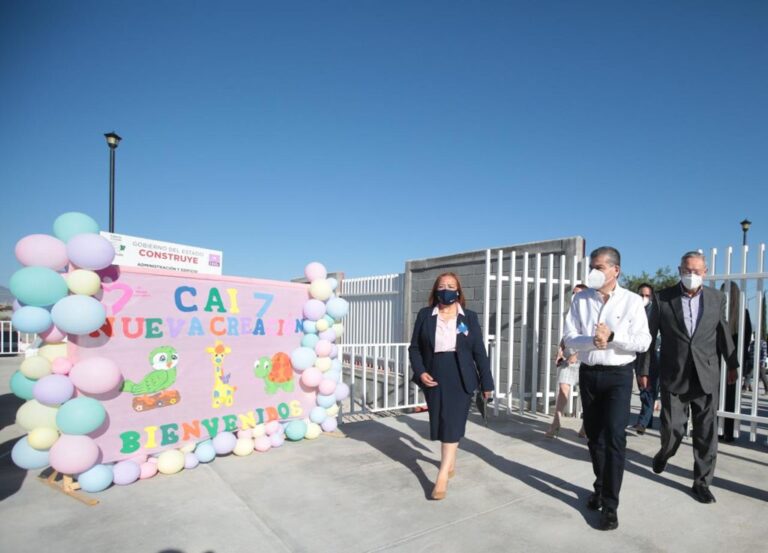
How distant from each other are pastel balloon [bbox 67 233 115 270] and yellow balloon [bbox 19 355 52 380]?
0.74 meters

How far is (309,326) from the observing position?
507 centimetres

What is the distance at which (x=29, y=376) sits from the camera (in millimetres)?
3377

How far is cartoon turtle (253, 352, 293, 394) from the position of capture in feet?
15.6

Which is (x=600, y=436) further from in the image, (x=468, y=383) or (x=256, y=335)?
(x=256, y=335)

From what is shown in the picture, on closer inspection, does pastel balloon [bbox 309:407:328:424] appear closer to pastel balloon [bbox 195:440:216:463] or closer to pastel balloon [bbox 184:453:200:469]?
pastel balloon [bbox 195:440:216:463]

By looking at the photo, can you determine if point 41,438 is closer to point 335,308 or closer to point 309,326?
point 309,326

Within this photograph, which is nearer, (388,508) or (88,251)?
(388,508)

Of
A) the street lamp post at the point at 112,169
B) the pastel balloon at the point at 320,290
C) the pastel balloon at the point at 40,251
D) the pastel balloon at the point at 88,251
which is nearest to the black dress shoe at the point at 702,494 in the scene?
the pastel balloon at the point at 320,290

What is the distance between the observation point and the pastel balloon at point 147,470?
3.80 m

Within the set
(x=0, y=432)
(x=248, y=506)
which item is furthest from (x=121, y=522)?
(x=0, y=432)

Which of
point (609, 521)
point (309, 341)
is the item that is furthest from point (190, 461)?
point (609, 521)

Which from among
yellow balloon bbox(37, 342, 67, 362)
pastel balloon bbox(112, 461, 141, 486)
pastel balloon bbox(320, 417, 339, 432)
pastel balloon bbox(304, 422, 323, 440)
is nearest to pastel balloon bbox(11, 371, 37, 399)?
yellow balloon bbox(37, 342, 67, 362)

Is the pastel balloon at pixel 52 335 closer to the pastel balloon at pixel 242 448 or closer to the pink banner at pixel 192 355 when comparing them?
the pink banner at pixel 192 355

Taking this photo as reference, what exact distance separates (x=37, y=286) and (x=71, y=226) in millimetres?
531
